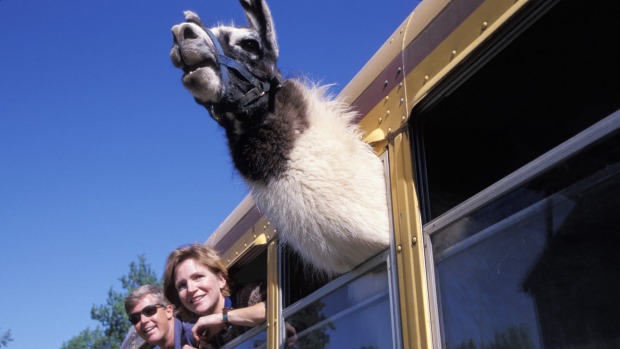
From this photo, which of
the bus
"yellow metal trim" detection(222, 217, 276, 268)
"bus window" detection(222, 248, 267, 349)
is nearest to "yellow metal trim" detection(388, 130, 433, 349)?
the bus

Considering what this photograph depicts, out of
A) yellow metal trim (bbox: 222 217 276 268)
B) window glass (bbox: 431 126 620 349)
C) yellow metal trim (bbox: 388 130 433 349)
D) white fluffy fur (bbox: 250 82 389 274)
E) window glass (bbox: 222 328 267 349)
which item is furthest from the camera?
yellow metal trim (bbox: 222 217 276 268)

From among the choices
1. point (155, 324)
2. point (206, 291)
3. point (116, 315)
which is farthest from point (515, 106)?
point (116, 315)

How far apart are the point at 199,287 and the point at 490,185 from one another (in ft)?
5.98

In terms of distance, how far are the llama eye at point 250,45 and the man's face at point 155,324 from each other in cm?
224

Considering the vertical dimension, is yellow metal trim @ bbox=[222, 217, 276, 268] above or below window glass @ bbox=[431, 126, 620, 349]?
above

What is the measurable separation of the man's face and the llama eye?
7.36 ft

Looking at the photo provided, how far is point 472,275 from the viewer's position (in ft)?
6.08

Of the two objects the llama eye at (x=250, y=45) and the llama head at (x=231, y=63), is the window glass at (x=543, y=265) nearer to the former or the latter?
the llama head at (x=231, y=63)

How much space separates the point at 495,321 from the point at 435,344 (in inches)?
8.3

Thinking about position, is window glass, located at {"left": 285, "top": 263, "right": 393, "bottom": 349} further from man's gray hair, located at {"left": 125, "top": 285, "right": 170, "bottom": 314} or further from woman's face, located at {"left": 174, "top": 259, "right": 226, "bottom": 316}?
man's gray hair, located at {"left": 125, "top": 285, "right": 170, "bottom": 314}

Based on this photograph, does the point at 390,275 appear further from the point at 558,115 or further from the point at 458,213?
the point at 558,115

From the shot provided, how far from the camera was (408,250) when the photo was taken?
6.84ft

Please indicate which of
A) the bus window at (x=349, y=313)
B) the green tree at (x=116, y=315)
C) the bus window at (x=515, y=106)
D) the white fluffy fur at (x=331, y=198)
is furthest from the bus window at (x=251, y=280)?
the green tree at (x=116, y=315)

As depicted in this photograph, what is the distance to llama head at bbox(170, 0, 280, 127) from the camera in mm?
2570
